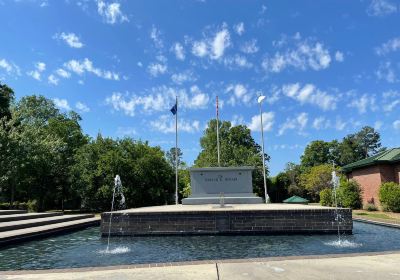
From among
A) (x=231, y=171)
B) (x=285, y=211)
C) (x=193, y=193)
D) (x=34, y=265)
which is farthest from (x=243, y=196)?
(x=34, y=265)

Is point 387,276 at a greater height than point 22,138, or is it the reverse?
point 22,138

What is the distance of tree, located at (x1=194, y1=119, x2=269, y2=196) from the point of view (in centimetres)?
5353

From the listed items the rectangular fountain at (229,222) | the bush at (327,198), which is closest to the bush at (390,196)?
the bush at (327,198)

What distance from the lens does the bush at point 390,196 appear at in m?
27.1

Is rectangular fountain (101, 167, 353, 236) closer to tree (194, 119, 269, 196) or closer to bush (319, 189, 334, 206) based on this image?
bush (319, 189, 334, 206)

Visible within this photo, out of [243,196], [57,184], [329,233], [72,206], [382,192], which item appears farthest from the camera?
[72,206]

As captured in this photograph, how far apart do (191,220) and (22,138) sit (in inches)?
851

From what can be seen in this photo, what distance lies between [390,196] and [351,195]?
5.65 m

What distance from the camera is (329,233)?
15.7 meters

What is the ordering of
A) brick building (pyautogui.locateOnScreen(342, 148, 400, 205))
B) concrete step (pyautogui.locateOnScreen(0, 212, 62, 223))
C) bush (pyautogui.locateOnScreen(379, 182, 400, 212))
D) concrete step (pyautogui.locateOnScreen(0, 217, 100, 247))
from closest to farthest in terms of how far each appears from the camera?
concrete step (pyautogui.locateOnScreen(0, 217, 100, 247)) → concrete step (pyautogui.locateOnScreen(0, 212, 62, 223)) → bush (pyautogui.locateOnScreen(379, 182, 400, 212)) → brick building (pyautogui.locateOnScreen(342, 148, 400, 205))

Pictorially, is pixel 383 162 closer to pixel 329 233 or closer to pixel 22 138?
pixel 329 233

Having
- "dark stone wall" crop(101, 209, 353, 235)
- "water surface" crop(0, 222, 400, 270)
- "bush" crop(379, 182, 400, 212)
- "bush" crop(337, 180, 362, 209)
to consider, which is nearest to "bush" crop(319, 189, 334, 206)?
"bush" crop(337, 180, 362, 209)

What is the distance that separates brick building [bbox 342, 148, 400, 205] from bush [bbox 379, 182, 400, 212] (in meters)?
2.75

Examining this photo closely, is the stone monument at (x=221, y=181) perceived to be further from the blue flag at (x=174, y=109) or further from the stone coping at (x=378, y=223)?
the blue flag at (x=174, y=109)
